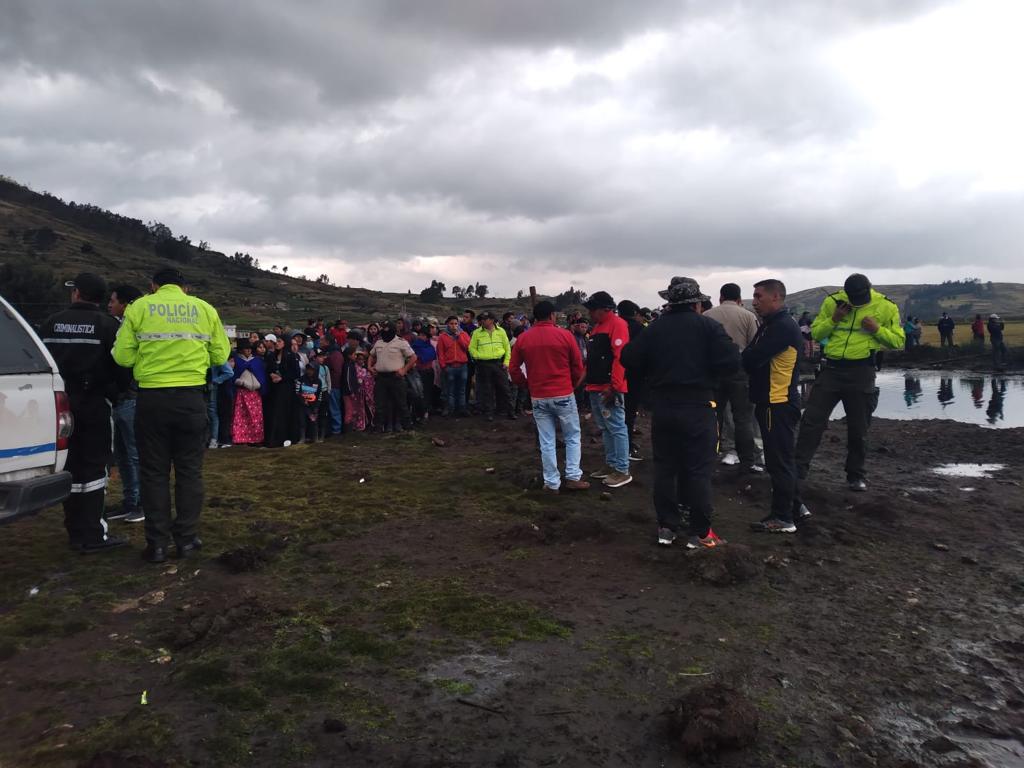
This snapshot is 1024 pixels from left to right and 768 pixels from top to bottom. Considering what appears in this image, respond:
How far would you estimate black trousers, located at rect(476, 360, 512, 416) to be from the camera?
39.0 ft

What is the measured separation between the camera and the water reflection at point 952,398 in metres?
12.8

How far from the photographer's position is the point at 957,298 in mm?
119688

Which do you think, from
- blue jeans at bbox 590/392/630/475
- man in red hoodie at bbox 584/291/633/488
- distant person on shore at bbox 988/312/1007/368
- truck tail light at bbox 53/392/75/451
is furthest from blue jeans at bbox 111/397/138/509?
distant person on shore at bbox 988/312/1007/368

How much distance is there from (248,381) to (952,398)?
15.9 meters

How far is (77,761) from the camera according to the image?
8.05 feet

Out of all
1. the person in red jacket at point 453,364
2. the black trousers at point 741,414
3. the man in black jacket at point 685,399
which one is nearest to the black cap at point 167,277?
the man in black jacket at point 685,399

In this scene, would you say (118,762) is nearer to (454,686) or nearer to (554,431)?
(454,686)

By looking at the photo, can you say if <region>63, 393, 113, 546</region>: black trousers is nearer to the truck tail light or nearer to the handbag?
the truck tail light

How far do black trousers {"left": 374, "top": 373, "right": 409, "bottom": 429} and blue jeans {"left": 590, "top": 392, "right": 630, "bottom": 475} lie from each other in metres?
4.61

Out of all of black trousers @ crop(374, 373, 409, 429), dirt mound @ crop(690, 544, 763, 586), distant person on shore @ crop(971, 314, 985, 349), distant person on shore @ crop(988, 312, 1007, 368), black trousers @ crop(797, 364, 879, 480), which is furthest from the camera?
distant person on shore @ crop(971, 314, 985, 349)

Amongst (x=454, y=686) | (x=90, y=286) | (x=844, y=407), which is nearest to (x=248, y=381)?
(x=90, y=286)

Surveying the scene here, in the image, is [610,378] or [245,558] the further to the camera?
[610,378]

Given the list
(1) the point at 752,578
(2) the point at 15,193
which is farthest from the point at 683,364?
(2) the point at 15,193

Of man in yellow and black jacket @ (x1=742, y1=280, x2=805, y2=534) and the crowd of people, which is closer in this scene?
the crowd of people
